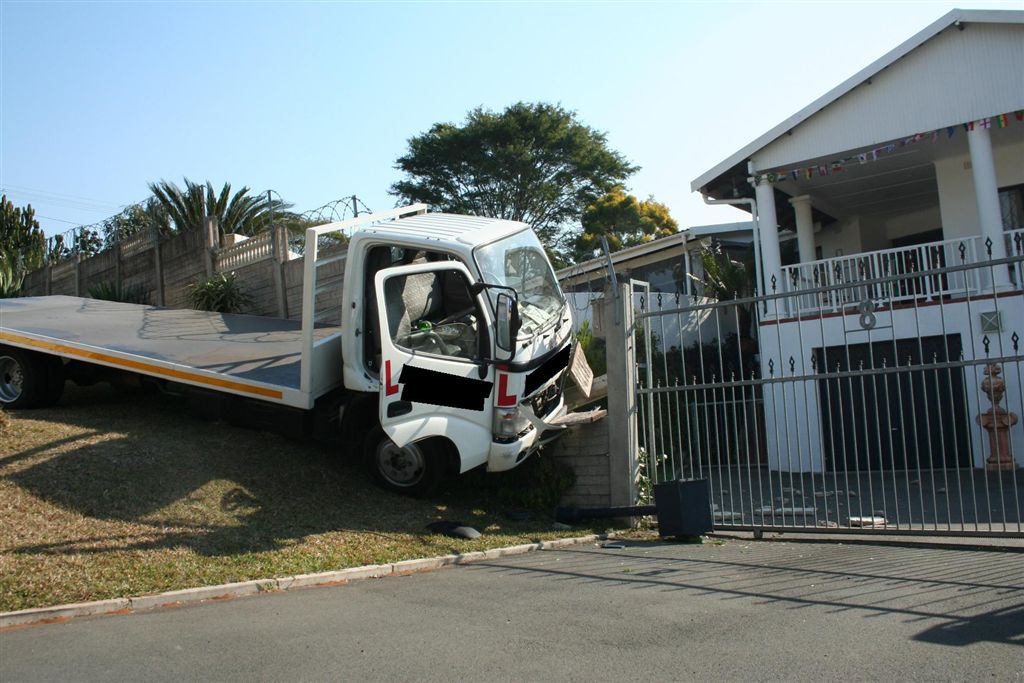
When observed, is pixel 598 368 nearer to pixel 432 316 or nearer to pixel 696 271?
pixel 432 316

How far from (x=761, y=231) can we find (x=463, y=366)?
9946 millimetres

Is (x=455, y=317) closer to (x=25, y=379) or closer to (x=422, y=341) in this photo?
(x=422, y=341)

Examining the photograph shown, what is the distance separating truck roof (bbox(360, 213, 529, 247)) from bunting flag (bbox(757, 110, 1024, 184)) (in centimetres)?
885

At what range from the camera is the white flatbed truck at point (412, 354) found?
855 centimetres

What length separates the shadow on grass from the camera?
771 centimetres

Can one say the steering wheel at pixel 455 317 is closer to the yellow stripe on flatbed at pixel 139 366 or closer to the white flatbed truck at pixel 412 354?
the white flatbed truck at pixel 412 354

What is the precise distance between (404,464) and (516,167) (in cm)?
2684

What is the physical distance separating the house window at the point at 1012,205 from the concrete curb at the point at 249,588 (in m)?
12.0

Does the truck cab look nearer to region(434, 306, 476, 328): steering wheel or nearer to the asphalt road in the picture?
region(434, 306, 476, 328): steering wheel

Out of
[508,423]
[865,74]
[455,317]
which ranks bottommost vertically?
[508,423]

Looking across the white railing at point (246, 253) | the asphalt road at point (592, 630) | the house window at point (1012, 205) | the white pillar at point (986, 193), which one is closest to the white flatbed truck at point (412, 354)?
the asphalt road at point (592, 630)

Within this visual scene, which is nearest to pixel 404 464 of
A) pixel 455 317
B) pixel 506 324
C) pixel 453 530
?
pixel 453 530

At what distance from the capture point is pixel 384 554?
25.6 feet

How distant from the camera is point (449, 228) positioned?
9.36m
